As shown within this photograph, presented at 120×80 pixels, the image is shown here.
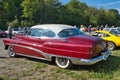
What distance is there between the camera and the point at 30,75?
7.38m

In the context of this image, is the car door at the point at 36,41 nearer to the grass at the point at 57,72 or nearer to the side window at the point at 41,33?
the side window at the point at 41,33

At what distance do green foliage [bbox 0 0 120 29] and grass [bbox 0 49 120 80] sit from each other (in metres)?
47.0

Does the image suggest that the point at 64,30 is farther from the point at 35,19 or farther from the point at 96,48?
the point at 35,19

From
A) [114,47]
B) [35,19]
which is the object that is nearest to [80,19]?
[35,19]

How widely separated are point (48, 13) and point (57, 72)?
63.2m

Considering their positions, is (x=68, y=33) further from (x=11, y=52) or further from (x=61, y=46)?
(x=11, y=52)

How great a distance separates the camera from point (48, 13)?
2761 inches

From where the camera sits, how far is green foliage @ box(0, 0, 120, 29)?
6119cm

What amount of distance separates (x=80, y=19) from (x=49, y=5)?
14030mm

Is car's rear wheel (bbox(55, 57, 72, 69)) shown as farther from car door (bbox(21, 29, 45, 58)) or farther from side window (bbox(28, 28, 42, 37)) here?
side window (bbox(28, 28, 42, 37))

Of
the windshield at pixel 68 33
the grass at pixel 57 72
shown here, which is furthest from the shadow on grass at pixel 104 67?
the windshield at pixel 68 33

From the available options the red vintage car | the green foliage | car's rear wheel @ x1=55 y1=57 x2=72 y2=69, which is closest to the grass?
car's rear wheel @ x1=55 y1=57 x2=72 y2=69

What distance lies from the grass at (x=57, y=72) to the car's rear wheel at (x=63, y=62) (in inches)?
6.9

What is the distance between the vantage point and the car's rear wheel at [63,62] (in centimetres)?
801
